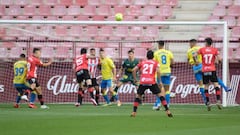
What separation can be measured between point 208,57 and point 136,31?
8225mm

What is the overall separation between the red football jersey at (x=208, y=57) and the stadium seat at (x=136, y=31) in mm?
7931

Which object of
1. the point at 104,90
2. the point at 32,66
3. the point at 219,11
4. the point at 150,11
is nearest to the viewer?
the point at 32,66

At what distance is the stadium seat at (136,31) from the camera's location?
93.5 ft

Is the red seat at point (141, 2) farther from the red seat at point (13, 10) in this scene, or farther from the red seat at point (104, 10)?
the red seat at point (13, 10)

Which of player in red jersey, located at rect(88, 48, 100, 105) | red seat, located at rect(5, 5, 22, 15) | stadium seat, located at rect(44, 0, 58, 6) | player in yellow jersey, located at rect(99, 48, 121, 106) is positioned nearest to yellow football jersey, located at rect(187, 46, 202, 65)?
player in yellow jersey, located at rect(99, 48, 121, 106)

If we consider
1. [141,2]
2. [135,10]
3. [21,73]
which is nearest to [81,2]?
[135,10]

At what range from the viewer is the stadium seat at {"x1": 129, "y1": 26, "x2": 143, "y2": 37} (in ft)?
93.5

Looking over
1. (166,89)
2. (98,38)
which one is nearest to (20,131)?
(166,89)

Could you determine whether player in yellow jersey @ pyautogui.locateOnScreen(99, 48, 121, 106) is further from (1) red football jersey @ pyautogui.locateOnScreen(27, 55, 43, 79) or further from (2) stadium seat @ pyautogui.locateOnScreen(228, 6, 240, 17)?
(2) stadium seat @ pyautogui.locateOnScreen(228, 6, 240, 17)

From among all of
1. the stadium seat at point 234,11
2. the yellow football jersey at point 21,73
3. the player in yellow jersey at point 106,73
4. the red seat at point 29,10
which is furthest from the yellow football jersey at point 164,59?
the red seat at point 29,10

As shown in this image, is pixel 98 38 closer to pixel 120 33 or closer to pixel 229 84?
pixel 120 33

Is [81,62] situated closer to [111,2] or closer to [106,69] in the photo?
[106,69]

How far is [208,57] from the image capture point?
20703 millimetres

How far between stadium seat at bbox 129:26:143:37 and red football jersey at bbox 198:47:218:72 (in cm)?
793
